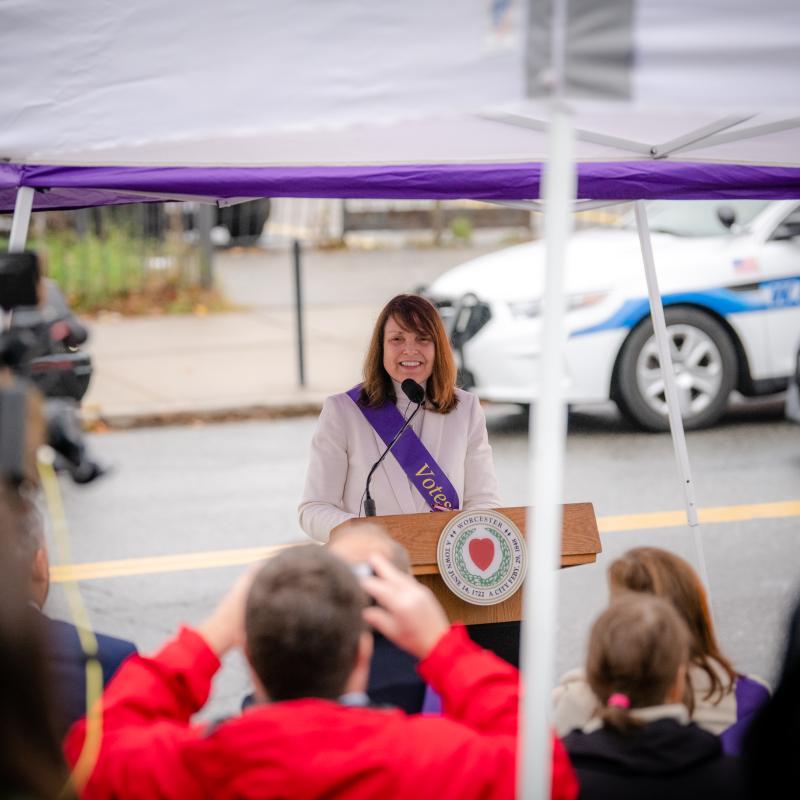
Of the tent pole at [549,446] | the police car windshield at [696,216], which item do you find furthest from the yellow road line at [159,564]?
the tent pole at [549,446]

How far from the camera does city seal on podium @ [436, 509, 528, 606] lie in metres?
3.57

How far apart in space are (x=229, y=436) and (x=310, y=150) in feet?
20.4

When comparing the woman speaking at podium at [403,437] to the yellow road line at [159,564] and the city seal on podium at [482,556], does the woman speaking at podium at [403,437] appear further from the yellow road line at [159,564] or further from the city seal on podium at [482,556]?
the yellow road line at [159,564]

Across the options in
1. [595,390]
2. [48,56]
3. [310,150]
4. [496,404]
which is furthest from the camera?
[496,404]

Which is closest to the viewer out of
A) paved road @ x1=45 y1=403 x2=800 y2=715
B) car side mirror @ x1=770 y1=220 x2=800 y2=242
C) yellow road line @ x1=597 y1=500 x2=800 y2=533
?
paved road @ x1=45 y1=403 x2=800 y2=715

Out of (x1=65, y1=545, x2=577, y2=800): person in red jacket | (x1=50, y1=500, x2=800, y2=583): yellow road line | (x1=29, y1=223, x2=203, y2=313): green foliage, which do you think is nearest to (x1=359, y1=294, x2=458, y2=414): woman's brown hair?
(x1=65, y1=545, x2=577, y2=800): person in red jacket

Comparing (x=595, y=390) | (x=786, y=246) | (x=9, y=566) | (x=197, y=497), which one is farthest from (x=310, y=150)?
(x=786, y=246)

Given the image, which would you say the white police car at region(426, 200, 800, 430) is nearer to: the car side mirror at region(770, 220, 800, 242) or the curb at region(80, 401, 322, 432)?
the car side mirror at region(770, 220, 800, 242)

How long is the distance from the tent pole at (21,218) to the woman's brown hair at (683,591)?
1.81m

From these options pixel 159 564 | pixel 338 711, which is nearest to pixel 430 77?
pixel 338 711

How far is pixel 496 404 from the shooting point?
1044 centimetres

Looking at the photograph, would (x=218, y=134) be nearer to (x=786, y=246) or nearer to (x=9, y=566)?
(x=9, y=566)

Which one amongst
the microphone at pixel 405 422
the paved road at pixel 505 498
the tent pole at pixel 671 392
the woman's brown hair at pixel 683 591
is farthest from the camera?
the paved road at pixel 505 498

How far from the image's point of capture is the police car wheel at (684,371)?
29.1ft
